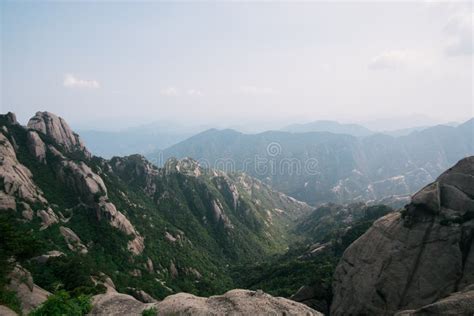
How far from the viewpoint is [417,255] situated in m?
37.9

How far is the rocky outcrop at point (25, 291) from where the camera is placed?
31.9 meters

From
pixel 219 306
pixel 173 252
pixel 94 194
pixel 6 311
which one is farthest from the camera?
pixel 173 252

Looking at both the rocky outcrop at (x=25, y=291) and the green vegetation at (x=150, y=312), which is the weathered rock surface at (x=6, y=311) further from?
the green vegetation at (x=150, y=312)

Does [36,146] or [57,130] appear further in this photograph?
[57,130]

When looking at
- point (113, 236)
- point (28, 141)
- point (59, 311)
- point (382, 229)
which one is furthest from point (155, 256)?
point (59, 311)

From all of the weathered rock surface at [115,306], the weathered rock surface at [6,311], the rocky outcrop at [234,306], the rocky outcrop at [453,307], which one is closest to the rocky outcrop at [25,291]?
the weathered rock surface at [6,311]

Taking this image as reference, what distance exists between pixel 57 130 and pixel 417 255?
14739cm

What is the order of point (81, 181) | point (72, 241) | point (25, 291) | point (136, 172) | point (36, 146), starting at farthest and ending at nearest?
1. point (136, 172)
2. point (36, 146)
3. point (81, 181)
4. point (72, 241)
5. point (25, 291)

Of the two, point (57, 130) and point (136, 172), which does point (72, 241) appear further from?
point (136, 172)

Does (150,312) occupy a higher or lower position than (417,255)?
higher

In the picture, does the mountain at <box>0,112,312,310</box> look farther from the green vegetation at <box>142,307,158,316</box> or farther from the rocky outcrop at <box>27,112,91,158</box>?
the green vegetation at <box>142,307,158,316</box>

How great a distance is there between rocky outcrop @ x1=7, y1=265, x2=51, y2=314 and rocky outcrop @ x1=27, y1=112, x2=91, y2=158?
108 metres

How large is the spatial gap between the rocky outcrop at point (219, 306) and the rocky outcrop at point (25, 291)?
28.4 ft

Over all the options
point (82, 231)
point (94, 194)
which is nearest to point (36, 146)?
point (94, 194)
